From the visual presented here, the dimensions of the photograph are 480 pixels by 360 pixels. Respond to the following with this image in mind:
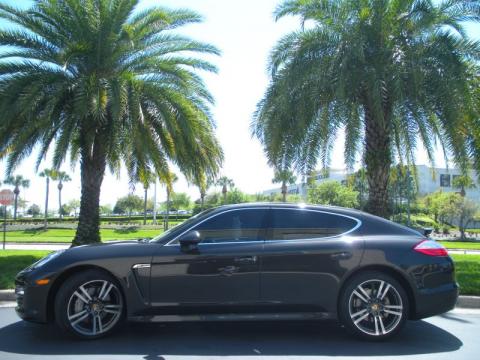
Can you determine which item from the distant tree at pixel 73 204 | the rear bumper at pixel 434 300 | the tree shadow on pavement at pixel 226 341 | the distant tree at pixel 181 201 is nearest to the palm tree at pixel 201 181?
the tree shadow on pavement at pixel 226 341

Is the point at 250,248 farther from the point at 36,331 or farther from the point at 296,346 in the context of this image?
the point at 36,331

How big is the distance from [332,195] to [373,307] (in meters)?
66.7

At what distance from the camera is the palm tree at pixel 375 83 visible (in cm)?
1120

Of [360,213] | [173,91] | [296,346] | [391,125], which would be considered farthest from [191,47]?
[296,346]

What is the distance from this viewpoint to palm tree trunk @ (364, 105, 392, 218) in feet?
40.4

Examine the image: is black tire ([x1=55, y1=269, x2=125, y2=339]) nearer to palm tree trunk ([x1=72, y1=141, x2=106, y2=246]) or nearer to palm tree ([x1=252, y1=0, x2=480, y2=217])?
palm tree ([x1=252, y1=0, x2=480, y2=217])

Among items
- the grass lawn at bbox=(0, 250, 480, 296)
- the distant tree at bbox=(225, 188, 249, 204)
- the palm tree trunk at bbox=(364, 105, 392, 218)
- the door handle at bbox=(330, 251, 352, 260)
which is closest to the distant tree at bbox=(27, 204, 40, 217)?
the distant tree at bbox=(225, 188, 249, 204)

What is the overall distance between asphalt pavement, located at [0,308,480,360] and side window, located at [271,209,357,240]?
3.76 feet

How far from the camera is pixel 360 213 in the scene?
229 inches

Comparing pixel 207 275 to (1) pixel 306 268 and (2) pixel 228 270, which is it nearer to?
(2) pixel 228 270

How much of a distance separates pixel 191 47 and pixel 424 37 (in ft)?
20.7

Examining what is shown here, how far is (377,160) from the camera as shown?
1239cm

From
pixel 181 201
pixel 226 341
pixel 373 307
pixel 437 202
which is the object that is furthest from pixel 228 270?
pixel 181 201

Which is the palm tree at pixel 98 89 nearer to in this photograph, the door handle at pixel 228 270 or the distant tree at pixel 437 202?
the door handle at pixel 228 270
